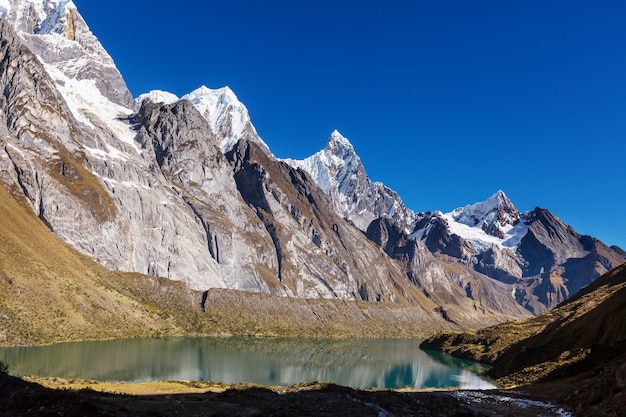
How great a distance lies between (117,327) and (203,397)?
417 feet

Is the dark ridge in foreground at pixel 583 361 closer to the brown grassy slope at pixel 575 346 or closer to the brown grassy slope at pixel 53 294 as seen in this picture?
the brown grassy slope at pixel 575 346

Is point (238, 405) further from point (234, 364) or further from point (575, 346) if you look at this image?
point (234, 364)

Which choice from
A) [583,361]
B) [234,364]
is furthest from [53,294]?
[583,361]

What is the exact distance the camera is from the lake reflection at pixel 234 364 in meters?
91.2

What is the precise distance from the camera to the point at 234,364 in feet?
393

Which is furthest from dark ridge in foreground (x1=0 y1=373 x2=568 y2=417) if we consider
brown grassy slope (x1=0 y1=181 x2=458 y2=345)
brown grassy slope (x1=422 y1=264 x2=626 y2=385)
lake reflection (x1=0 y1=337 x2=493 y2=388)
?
brown grassy slope (x1=0 y1=181 x2=458 y2=345)

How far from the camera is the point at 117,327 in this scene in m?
154

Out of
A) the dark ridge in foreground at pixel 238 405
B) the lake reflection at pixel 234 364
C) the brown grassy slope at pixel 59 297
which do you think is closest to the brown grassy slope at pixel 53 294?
the brown grassy slope at pixel 59 297

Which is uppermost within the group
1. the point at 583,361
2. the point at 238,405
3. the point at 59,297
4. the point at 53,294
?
the point at 53,294

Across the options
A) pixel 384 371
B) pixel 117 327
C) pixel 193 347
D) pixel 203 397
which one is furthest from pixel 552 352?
pixel 117 327

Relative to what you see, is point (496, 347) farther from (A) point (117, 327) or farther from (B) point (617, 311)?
(A) point (117, 327)

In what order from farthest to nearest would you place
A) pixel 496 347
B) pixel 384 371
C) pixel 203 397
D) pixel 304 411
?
pixel 496 347 < pixel 384 371 < pixel 203 397 < pixel 304 411

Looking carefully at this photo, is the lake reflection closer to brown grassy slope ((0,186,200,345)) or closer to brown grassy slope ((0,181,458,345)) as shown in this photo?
brown grassy slope ((0,186,200,345))

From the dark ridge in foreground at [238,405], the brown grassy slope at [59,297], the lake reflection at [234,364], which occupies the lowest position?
the lake reflection at [234,364]
